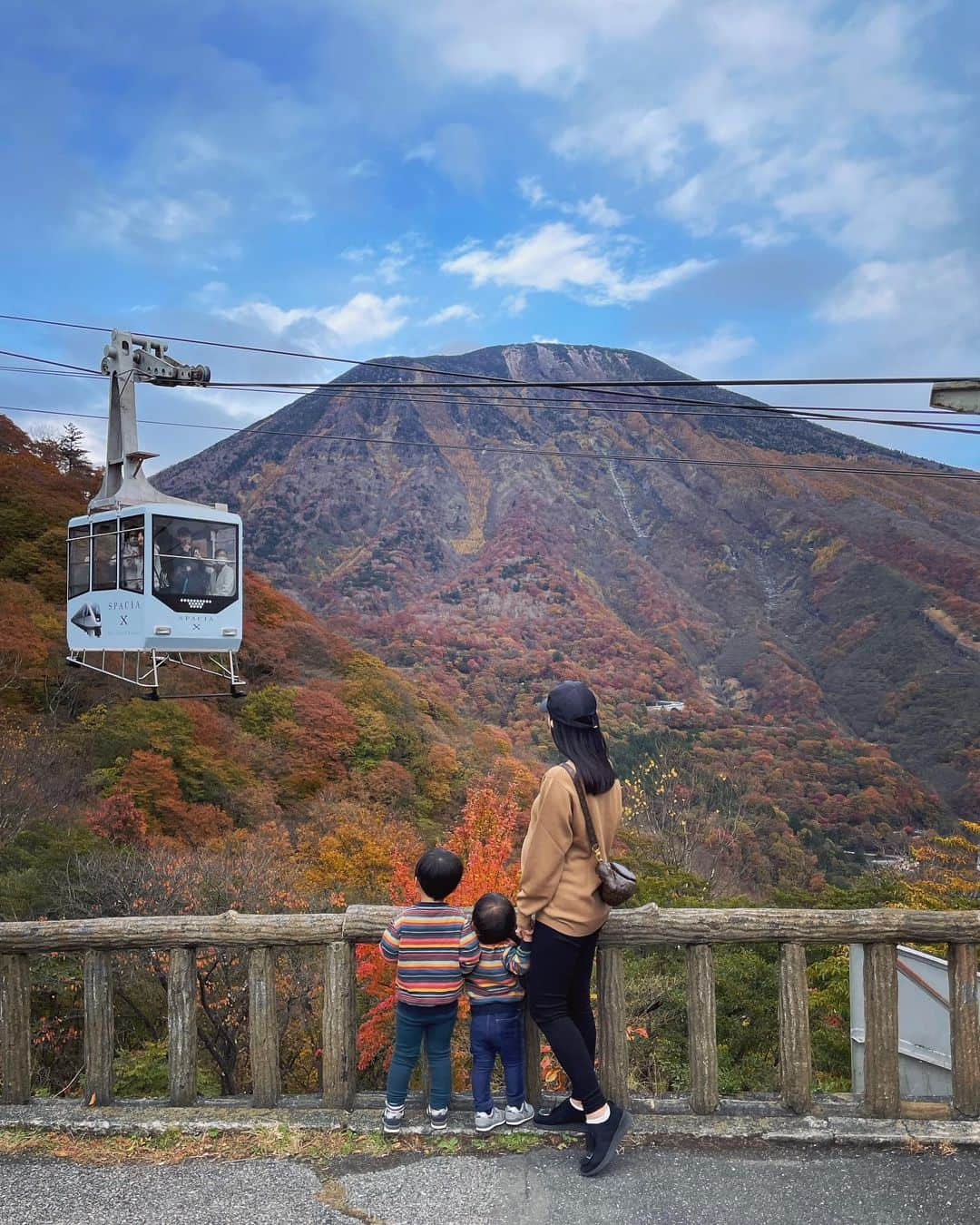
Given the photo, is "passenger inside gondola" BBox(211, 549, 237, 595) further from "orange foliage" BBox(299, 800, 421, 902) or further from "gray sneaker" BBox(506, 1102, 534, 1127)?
"orange foliage" BBox(299, 800, 421, 902)

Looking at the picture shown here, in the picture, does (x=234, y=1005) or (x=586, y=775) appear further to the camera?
(x=234, y=1005)

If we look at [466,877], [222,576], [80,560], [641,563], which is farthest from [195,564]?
[641,563]

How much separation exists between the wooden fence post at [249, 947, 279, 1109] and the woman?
112 centimetres

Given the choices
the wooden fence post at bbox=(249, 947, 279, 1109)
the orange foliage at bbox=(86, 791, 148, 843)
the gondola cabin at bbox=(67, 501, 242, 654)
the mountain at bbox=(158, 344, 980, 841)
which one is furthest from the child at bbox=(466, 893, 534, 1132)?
the mountain at bbox=(158, 344, 980, 841)

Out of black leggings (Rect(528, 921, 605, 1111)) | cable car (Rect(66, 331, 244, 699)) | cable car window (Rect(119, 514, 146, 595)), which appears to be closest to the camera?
black leggings (Rect(528, 921, 605, 1111))

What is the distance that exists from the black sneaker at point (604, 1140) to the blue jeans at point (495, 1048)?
35cm

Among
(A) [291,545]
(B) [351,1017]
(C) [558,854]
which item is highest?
(A) [291,545]

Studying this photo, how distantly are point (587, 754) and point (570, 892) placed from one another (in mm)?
494

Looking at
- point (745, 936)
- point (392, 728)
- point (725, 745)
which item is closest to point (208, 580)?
point (745, 936)

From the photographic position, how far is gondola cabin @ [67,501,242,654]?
1073 centimetres

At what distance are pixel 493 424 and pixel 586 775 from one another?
554 ft

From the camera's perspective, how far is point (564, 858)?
3.20 m

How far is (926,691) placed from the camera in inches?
3499

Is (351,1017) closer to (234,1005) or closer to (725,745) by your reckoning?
(234,1005)
